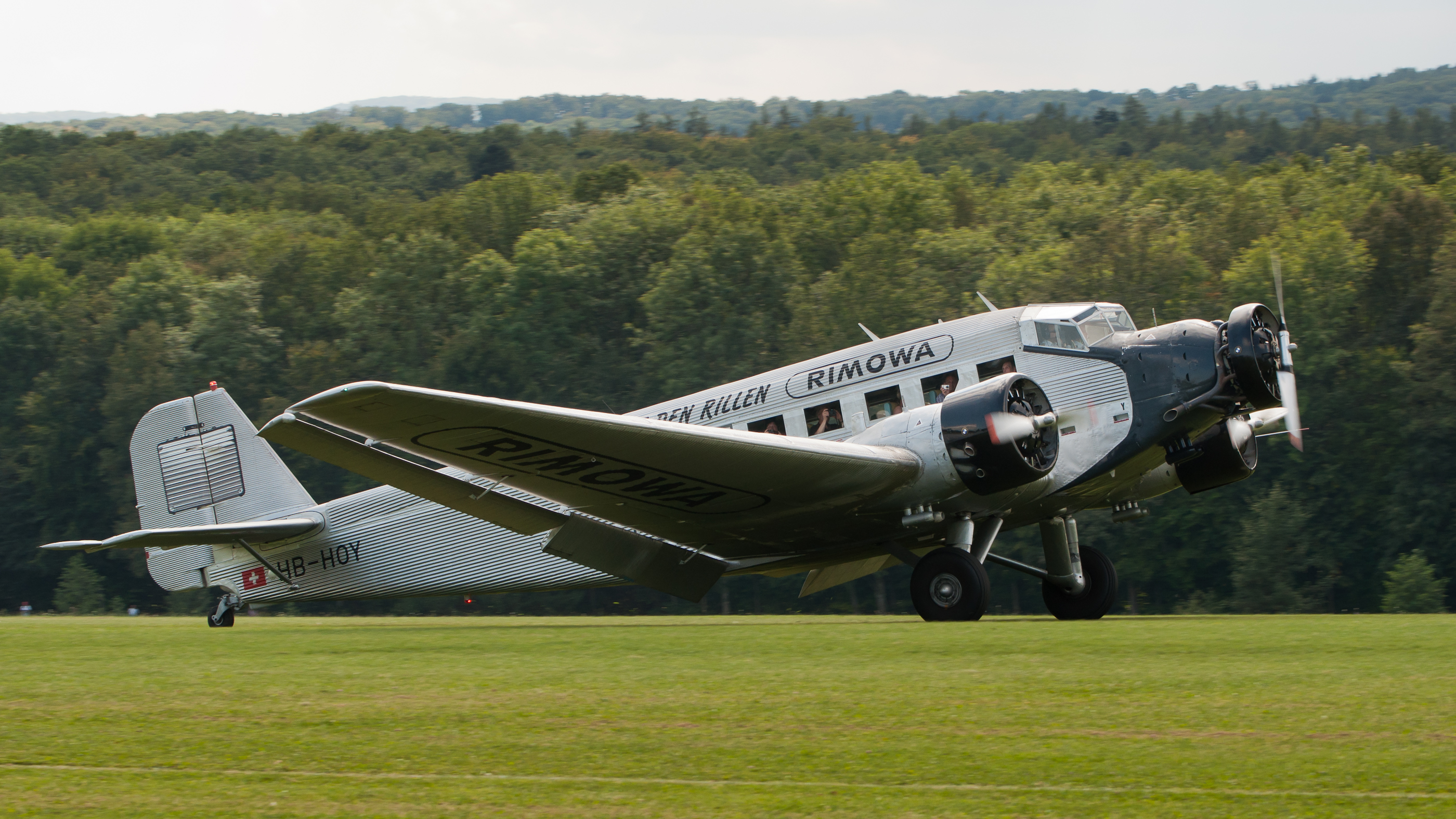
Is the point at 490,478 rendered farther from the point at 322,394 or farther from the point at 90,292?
the point at 90,292

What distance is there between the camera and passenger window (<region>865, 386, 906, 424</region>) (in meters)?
16.0

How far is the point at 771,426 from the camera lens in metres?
16.5

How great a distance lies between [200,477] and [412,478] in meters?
6.11

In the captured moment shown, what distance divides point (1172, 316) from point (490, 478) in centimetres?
3391

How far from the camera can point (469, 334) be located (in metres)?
57.3

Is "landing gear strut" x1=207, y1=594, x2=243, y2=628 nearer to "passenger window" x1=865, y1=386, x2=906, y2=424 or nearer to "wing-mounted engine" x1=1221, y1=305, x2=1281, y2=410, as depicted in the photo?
"passenger window" x1=865, y1=386, x2=906, y2=424

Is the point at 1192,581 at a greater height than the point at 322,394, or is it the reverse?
the point at 322,394

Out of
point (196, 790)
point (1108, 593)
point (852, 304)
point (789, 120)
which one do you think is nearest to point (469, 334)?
point (852, 304)

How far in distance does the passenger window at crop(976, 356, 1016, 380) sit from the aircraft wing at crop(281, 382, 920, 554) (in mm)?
1629

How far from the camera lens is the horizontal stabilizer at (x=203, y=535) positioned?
16828 millimetres

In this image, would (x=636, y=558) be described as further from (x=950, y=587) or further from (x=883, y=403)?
(x=950, y=587)

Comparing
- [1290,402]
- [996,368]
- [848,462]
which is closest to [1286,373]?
[1290,402]

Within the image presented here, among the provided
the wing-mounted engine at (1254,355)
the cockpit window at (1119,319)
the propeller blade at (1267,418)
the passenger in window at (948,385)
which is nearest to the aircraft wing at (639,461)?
the passenger in window at (948,385)

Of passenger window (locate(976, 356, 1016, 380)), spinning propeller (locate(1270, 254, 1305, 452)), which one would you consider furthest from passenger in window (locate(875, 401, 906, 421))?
spinning propeller (locate(1270, 254, 1305, 452))
